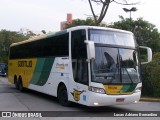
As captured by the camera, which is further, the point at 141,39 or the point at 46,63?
the point at 141,39

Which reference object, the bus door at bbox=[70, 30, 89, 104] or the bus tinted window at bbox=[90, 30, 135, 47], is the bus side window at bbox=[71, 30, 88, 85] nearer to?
the bus door at bbox=[70, 30, 89, 104]

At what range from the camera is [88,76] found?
12.9m

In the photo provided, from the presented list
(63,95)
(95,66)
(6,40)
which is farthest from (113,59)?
(6,40)

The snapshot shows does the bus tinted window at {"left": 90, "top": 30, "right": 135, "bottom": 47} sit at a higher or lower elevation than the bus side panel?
higher

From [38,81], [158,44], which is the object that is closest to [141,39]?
[158,44]

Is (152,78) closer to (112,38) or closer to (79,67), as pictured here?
(112,38)

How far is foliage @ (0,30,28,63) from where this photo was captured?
6695 centimetres

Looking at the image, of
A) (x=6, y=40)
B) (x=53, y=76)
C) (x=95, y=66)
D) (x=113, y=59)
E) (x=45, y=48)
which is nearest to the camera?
(x=95, y=66)

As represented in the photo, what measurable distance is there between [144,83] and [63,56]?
22.9 feet

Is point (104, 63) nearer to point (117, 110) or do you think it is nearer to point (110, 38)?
point (110, 38)

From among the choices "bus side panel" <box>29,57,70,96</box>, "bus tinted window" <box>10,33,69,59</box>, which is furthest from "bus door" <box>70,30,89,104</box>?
"bus tinted window" <box>10,33,69,59</box>

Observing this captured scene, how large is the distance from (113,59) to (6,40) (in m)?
58.7

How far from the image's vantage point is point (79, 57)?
540 inches

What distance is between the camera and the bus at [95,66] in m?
12.8
